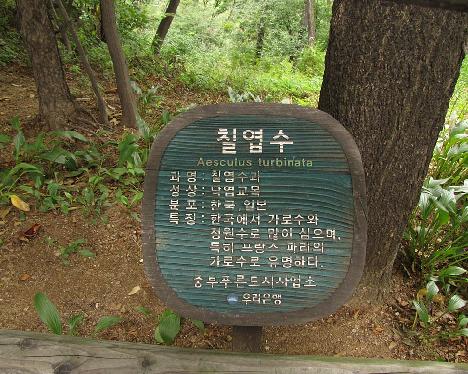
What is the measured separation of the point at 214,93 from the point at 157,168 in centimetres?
475

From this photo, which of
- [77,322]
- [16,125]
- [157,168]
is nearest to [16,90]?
[16,125]

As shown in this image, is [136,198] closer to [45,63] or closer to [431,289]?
[45,63]

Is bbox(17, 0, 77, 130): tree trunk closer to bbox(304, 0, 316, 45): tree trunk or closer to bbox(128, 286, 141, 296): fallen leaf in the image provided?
bbox(128, 286, 141, 296): fallen leaf

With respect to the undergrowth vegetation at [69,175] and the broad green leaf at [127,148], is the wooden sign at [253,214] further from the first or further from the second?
the broad green leaf at [127,148]

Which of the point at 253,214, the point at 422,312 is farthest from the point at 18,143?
the point at 422,312

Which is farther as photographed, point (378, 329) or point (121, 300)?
point (121, 300)

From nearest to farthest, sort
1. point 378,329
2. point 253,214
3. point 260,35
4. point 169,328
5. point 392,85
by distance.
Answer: point 253,214 < point 392,85 < point 169,328 < point 378,329 < point 260,35

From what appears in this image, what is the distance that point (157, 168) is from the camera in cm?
147

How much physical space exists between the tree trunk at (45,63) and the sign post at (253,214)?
2438 mm

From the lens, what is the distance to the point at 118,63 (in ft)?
12.5

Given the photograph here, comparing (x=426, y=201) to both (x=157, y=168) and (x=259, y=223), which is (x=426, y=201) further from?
(x=157, y=168)

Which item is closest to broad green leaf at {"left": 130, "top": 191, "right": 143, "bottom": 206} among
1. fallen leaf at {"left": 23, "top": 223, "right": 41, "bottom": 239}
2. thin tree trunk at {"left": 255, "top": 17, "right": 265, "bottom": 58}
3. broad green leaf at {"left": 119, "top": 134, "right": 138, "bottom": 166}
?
broad green leaf at {"left": 119, "top": 134, "right": 138, "bottom": 166}

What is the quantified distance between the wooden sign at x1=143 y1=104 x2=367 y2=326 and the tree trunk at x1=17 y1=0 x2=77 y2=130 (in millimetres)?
2437

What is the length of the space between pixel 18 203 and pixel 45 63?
1218mm
